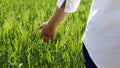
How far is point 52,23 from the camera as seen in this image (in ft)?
5.07

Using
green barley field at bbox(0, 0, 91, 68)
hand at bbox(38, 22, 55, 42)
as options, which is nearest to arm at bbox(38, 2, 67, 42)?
hand at bbox(38, 22, 55, 42)

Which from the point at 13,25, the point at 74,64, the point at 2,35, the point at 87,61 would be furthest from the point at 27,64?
the point at 87,61

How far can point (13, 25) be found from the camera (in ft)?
8.98

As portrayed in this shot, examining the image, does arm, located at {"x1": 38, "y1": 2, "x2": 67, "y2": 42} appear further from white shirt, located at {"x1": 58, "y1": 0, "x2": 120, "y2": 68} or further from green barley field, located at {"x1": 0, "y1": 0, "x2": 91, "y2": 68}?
green barley field, located at {"x1": 0, "y1": 0, "x2": 91, "y2": 68}

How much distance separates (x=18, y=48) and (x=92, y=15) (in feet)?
3.82

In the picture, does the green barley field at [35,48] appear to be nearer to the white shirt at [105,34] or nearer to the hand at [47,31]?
the hand at [47,31]

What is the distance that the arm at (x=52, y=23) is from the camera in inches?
58.6

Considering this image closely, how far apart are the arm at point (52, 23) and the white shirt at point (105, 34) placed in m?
0.27

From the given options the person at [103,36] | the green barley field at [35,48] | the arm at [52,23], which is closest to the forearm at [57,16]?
the arm at [52,23]

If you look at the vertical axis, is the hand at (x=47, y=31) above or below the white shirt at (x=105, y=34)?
below

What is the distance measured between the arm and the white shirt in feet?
0.88

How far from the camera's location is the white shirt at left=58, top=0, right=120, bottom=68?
3.69 feet

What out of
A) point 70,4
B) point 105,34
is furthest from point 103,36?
point 70,4

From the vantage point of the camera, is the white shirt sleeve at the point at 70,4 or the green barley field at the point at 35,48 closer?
the white shirt sleeve at the point at 70,4
